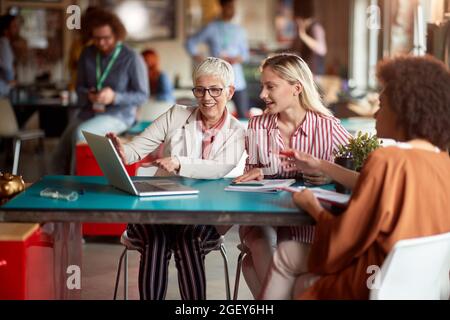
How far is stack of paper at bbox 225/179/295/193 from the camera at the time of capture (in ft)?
11.4

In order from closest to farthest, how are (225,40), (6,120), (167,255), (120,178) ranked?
(120,178) < (167,255) < (6,120) < (225,40)

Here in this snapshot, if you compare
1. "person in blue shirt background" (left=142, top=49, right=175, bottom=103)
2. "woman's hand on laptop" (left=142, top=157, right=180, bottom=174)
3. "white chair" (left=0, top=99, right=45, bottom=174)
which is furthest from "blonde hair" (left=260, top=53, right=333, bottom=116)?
"person in blue shirt background" (left=142, top=49, right=175, bottom=103)

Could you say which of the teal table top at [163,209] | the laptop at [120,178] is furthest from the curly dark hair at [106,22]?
the teal table top at [163,209]

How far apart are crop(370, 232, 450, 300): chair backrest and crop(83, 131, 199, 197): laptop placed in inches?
35.0

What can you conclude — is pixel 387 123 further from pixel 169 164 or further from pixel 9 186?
pixel 9 186

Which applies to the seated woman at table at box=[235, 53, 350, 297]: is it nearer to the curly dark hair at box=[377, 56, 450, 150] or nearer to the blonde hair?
the blonde hair

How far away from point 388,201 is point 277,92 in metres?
1.21

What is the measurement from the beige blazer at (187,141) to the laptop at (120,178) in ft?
1.37

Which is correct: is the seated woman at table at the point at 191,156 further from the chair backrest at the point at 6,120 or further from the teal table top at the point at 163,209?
the chair backrest at the point at 6,120

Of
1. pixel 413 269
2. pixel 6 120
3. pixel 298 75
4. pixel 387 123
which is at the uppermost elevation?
pixel 298 75

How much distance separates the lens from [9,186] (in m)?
3.50

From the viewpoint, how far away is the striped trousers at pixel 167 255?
12.5 feet

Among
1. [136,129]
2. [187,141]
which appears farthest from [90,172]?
[187,141]

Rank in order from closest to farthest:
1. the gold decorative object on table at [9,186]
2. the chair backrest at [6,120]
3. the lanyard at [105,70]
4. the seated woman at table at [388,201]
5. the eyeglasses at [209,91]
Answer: the seated woman at table at [388,201]
the gold decorative object on table at [9,186]
the eyeglasses at [209,91]
the lanyard at [105,70]
the chair backrest at [6,120]
